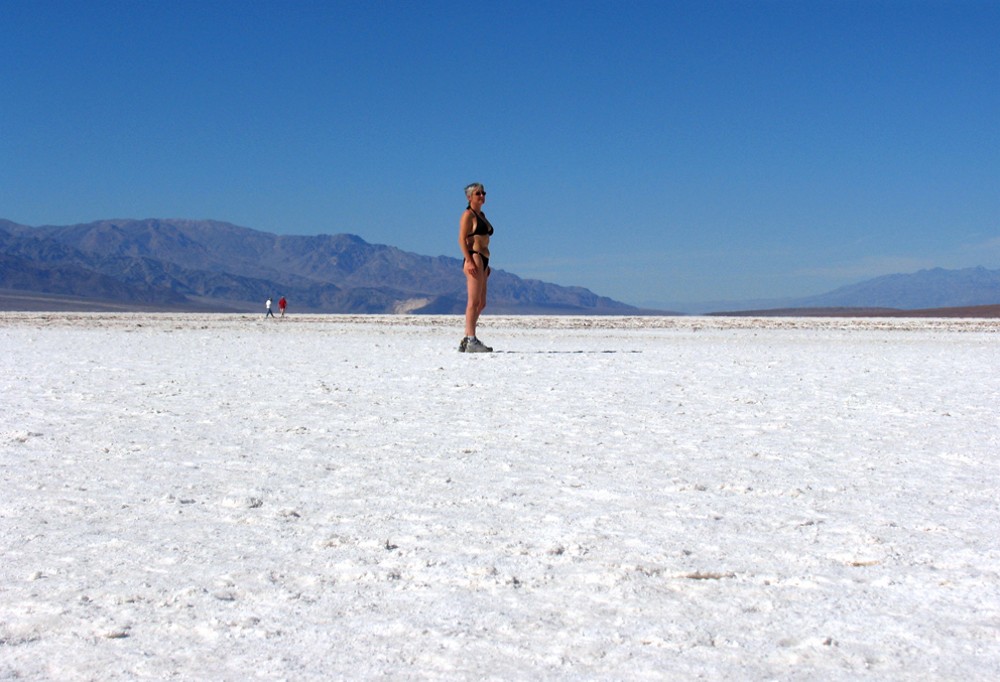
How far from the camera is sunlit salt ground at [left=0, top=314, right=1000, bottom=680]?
246 centimetres

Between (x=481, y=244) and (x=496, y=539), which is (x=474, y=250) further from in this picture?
(x=496, y=539)

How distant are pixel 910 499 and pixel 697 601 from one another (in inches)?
67.3

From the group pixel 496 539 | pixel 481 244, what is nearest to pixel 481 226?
pixel 481 244

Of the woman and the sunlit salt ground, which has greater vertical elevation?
the woman

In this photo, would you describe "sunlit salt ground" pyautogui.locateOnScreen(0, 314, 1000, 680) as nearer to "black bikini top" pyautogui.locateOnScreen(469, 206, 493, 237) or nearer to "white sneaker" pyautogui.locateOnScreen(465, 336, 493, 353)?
"white sneaker" pyautogui.locateOnScreen(465, 336, 493, 353)

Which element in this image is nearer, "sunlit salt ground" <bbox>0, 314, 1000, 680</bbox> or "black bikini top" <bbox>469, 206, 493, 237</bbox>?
"sunlit salt ground" <bbox>0, 314, 1000, 680</bbox>

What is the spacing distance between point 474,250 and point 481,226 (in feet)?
1.19

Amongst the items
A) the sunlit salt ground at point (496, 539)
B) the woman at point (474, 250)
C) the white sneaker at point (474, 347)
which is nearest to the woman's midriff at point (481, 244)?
the woman at point (474, 250)

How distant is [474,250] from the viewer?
14133 mm

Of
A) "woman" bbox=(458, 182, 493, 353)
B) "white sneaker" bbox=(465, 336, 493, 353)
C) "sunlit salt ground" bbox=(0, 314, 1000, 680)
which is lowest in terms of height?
"sunlit salt ground" bbox=(0, 314, 1000, 680)

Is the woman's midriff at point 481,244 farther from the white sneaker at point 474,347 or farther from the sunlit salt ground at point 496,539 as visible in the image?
the sunlit salt ground at point 496,539

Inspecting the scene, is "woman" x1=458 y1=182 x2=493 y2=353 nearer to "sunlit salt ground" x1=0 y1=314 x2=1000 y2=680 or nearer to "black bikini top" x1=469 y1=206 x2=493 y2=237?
"black bikini top" x1=469 y1=206 x2=493 y2=237

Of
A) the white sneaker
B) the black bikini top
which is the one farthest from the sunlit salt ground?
the black bikini top

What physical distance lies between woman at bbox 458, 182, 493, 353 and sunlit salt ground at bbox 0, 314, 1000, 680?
649cm
